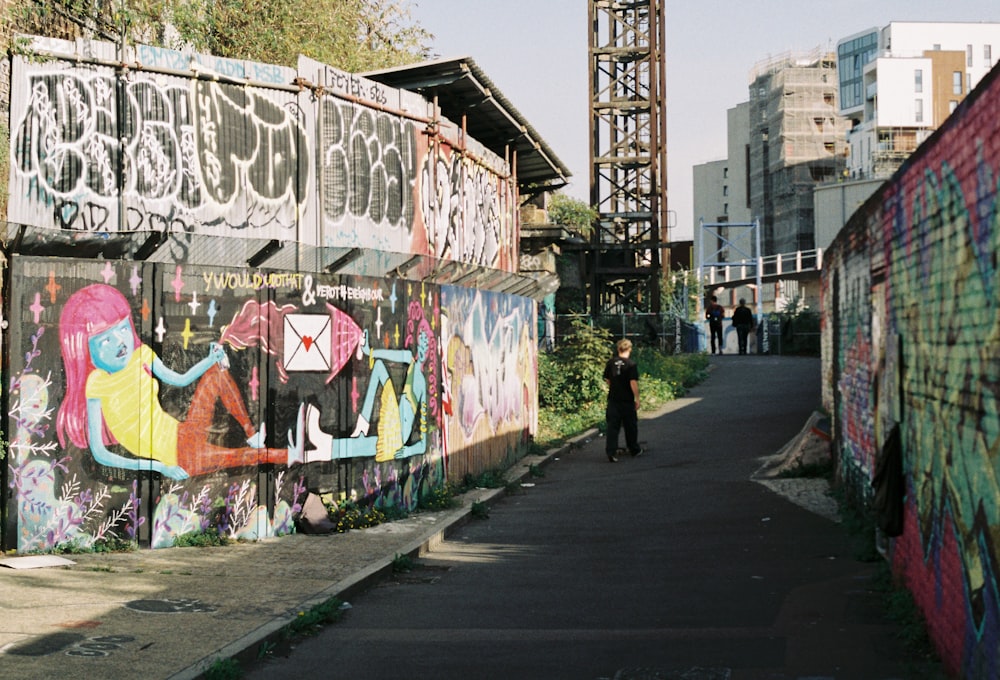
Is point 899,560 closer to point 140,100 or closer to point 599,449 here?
point 140,100

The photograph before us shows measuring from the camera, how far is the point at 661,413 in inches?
1003

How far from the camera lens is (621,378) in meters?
19.8

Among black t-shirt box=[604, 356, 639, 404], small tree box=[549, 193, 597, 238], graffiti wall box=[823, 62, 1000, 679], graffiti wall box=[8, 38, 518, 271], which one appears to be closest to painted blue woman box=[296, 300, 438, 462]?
graffiti wall box=[8, 38, 518, 271]

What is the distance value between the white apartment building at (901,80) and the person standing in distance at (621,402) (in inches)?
3123

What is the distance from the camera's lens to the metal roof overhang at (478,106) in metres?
16.7

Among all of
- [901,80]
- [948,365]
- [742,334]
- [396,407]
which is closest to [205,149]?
[396,407]

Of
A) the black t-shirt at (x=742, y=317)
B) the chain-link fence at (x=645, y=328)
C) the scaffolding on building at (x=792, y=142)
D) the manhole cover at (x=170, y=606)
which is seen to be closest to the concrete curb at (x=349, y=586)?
the manhole cover at (x=170, y=606)

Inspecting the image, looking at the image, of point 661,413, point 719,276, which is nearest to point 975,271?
point 661,413

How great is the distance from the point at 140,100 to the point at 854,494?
817 centimetres

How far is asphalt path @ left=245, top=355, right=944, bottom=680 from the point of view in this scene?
24.5ft

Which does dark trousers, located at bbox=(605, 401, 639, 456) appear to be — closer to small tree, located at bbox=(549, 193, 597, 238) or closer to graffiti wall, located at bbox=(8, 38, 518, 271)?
graffiti wall, located at bbox=(8, 38, 518, 271)

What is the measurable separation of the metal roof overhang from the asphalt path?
219 inches

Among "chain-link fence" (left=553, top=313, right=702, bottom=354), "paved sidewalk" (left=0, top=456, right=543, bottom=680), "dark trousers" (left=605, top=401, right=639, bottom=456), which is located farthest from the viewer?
"chain-link fence" (left=553, top=313, right=702, bottom=354)

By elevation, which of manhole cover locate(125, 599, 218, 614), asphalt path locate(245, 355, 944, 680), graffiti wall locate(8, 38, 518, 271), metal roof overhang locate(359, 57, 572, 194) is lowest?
asphalt path locate(245, 355, 944, 680)
